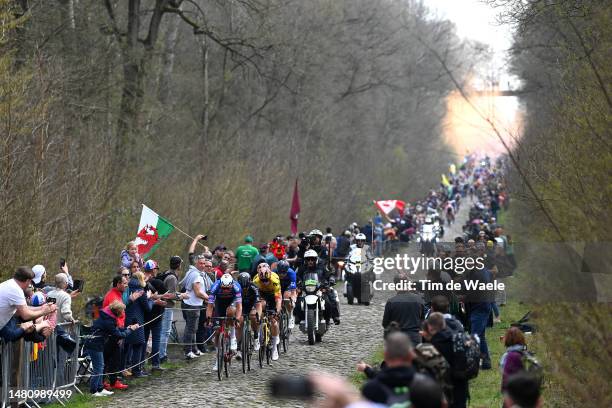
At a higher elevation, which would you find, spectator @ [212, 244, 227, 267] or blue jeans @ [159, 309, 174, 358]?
spectator @ [212, 244, 227, 267]

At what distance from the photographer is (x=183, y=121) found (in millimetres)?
48406

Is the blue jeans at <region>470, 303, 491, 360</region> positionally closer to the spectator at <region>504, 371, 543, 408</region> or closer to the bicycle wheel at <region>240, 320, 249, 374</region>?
the bicycle wheel at <region>240, 320, 249, 374</region>

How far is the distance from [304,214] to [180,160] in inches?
275

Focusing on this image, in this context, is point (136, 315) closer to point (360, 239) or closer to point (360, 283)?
point (360, 239)

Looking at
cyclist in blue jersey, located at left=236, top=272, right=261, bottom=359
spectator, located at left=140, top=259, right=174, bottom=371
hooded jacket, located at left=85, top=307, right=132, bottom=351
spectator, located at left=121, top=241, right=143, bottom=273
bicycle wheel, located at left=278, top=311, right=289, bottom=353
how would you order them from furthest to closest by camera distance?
bicycle wheel, located at left=278, top=311, right=289, bottom=353 → spectator, located at left=121, top=241, right=143, bottom=273 → cyclist in blue jersey, located at left=236, top=272, right=261, bottom=359 → spectator, located at left=140, top=259, right=174, bottom=371 → hooded jacket, located at left=85, top=307, right=132, bottom=351

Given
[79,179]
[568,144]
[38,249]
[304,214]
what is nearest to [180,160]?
[304,214]

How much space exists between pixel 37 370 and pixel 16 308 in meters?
1.34

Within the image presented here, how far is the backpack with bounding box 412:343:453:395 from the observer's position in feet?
34.8

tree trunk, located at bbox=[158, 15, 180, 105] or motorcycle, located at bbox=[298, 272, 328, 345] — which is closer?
motorcycle, located at bbox=[298, 272, 328, 345]

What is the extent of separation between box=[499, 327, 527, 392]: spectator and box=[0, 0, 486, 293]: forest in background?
3523 mm

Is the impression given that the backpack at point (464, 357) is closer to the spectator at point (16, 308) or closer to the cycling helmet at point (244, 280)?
the spectator at point (16, 308)

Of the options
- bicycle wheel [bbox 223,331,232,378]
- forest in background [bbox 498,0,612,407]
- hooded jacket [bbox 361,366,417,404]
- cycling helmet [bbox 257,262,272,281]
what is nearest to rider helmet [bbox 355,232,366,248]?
cycling helmet [bbox 257,262,272,281]

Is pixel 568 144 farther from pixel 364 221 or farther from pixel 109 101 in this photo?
pixel 364 221

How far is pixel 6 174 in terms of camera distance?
20.2 metres
